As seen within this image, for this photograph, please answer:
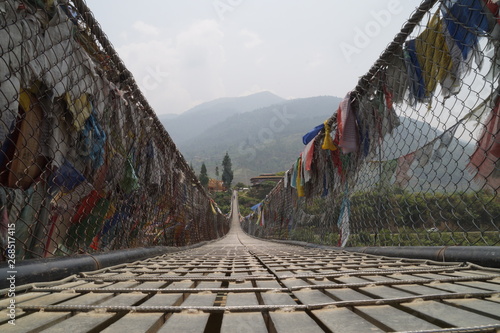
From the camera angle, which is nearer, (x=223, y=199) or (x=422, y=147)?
(x=422, y=147)

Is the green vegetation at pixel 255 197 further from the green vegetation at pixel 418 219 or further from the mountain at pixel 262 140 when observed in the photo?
the mountain at pixel 262 140

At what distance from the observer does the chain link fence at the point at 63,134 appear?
152 cm

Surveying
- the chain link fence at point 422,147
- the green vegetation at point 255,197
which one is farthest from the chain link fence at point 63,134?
the green vegetation at point 255,197

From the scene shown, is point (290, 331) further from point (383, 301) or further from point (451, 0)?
point (451, 0)

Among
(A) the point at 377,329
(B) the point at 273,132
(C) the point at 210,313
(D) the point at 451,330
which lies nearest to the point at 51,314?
(C) the point at 210,313

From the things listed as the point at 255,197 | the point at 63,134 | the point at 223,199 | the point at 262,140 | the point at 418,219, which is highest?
the point at 262,140

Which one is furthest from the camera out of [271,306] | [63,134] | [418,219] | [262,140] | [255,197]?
[262,140]

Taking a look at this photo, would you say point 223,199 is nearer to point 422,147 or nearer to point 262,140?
point 422,147

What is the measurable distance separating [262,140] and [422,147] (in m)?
142

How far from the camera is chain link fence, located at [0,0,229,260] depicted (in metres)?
1.52

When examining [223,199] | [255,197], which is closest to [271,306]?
[223,199]

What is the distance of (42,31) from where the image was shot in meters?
1.66

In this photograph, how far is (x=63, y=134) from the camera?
74.8 inches

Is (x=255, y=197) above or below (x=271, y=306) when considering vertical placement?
above
